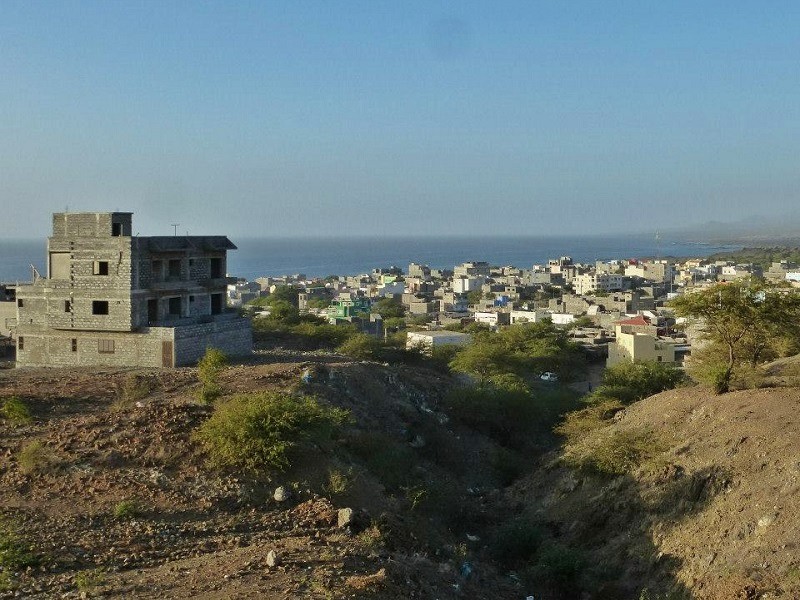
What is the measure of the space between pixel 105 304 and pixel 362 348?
1184 centimetres

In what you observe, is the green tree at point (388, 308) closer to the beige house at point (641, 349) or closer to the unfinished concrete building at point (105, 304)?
the beige house at point (641, 349)

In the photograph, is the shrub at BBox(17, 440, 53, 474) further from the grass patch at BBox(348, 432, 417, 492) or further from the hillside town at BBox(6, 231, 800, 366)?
the hillside town at BBox(6, 231, 800, 366)

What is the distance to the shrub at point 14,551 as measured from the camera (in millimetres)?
10562

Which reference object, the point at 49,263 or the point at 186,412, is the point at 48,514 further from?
the point at 49,263

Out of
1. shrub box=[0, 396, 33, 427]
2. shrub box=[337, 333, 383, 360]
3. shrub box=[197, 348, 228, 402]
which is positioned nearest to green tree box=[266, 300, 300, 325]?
shrub box=[337, 333, 383, 360]

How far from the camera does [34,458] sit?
1389cm

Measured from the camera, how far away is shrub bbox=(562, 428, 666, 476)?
56.4 feet

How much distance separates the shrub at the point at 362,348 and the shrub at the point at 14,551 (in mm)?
22319

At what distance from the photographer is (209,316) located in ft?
95.2

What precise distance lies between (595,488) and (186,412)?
740 cm

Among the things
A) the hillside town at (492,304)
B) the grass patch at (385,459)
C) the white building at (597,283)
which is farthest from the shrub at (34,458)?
the white building at (597,283)

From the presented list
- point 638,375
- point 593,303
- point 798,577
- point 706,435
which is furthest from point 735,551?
point 593,303

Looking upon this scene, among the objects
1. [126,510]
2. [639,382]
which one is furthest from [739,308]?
[126,510]

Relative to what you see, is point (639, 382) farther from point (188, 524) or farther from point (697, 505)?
point (188, 524)
